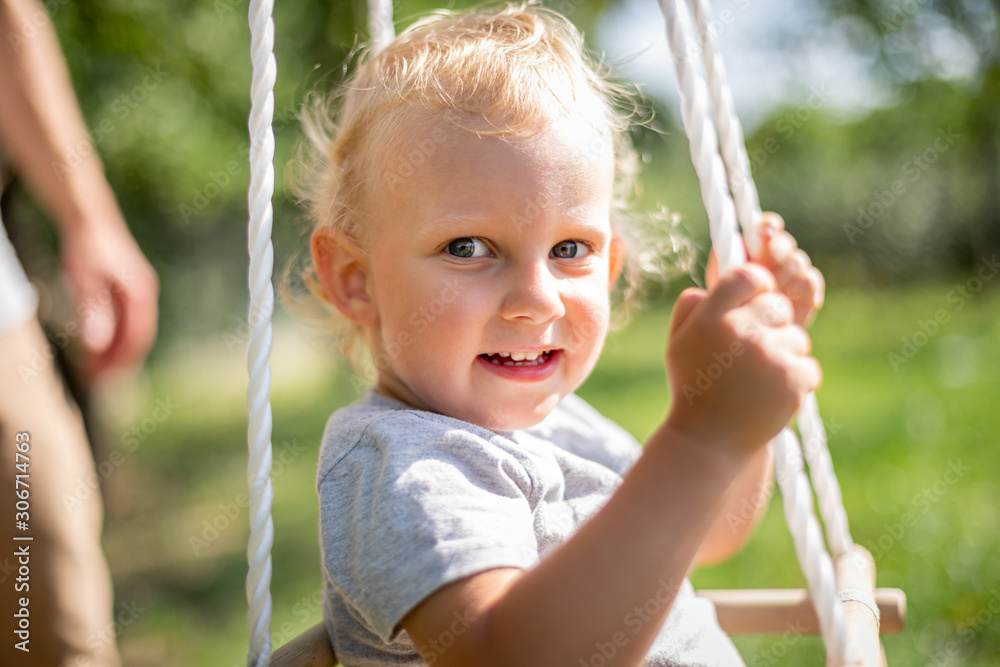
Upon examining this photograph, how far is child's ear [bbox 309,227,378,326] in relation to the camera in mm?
1078

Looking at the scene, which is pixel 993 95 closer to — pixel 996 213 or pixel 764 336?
pixel 996 213

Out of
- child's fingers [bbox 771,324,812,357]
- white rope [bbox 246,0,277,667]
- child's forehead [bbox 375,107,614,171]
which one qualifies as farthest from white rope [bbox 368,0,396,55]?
child's fingers [bbox 771,324,812,357]

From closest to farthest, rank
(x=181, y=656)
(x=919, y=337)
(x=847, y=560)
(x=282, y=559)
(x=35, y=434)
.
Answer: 1. (x=847, y=560)
2. (x=35, y=434)
3. (x=181, y=656)
4. (x=282, y=559)
5. (x=919, y=337)

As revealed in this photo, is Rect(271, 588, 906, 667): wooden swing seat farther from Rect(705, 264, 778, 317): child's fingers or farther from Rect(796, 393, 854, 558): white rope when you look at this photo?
Rect(705, 264, 778, 317): child's fingers

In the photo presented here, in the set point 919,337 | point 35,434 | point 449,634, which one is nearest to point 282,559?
point 35,434

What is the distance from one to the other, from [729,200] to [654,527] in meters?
0.30

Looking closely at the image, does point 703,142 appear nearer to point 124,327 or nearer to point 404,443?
point 404,443

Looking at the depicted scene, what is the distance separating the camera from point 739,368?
687 mm

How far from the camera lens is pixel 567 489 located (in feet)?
3.44

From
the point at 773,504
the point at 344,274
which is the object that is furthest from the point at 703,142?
the point at 773,504

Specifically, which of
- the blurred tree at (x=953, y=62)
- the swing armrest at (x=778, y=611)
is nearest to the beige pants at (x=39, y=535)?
the swing armrest at (x=778, y=611)

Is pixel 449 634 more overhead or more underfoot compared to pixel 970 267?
more overhead

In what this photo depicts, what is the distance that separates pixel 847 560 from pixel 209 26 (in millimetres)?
4035

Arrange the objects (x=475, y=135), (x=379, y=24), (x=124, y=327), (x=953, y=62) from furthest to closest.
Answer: (x=953, y=62), (x=124, y=327), (x=379, y=24), (x=475, y=135)
